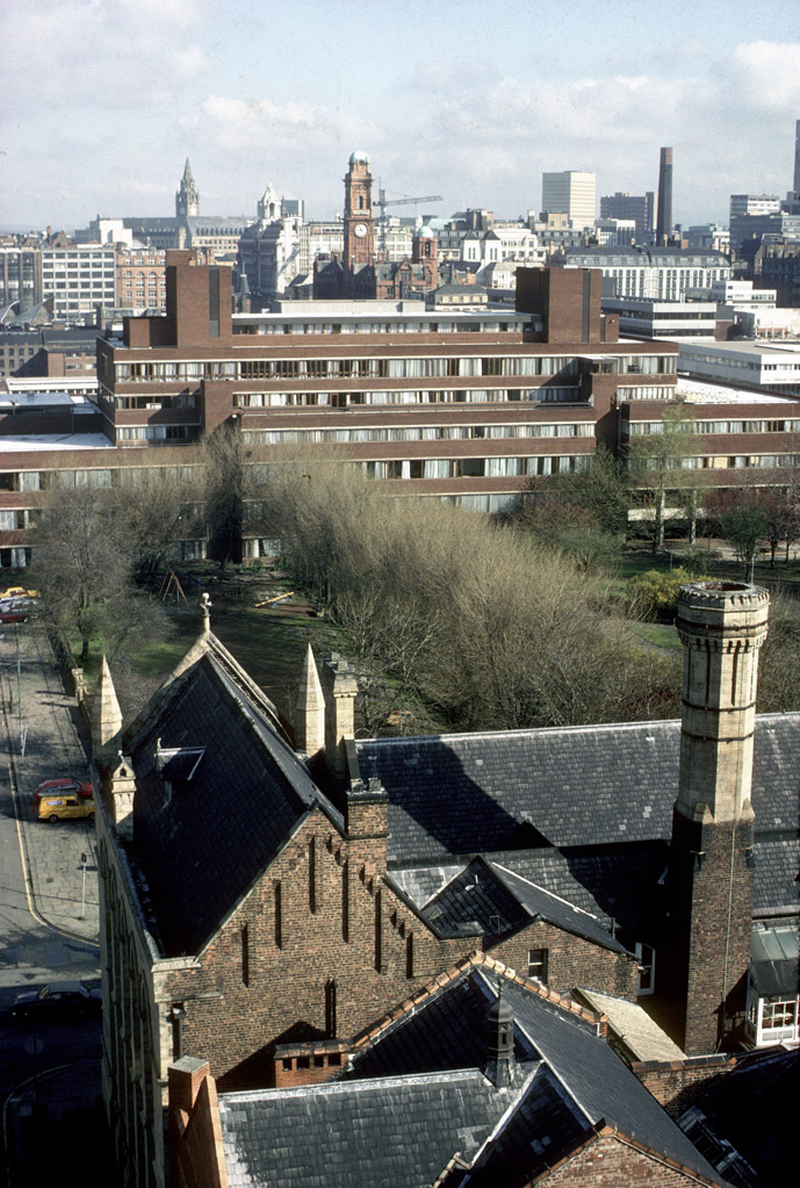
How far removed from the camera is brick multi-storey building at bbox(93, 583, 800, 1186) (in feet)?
88.5

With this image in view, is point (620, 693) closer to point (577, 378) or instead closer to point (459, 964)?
point (459, 964)

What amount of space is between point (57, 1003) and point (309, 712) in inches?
687

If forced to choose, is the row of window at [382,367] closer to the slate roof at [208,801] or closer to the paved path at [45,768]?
the paved path at [45,768]

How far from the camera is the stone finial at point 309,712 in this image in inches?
1368

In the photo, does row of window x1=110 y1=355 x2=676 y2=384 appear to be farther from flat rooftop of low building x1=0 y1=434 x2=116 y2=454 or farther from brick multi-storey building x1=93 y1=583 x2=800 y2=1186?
brick multi-storey building x1=93 y1=583 x2=800 y2=1186

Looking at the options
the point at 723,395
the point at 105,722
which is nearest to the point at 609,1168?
the point at 105,722

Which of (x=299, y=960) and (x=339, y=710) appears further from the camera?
(x=339, y=710)

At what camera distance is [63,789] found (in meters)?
64.9

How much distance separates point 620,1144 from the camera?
69.6 feet

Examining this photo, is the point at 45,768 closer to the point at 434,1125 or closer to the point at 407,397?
the point at 434,1125

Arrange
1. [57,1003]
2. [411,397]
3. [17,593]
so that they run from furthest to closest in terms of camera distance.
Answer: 1. [411,397]
2. [17,593]
3. [57,1003]

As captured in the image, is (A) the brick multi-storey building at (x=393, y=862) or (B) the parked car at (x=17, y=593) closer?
(A) the brick multi-storey building at (x=393, y=862)

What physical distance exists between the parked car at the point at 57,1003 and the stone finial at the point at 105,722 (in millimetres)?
12343

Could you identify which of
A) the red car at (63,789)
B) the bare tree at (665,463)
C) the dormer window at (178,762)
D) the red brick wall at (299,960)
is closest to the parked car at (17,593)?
the red car at (63,789)
